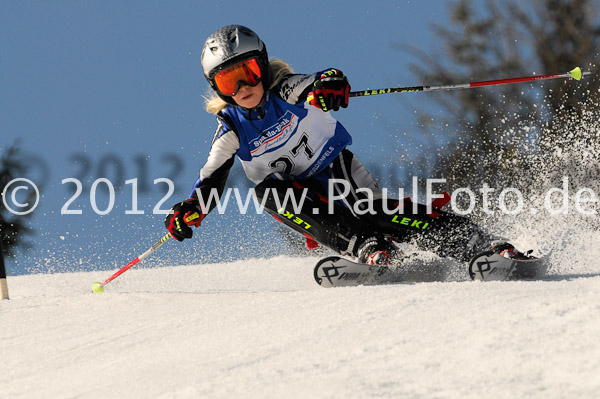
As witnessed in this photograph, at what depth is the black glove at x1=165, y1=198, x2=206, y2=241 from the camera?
405 cm

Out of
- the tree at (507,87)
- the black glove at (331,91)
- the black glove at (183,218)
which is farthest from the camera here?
the tree at (507,87)

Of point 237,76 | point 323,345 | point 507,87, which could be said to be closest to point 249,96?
point 237,76

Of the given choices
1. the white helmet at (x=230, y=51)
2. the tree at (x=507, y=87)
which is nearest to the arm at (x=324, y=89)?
the white helmet at (x=230, y=51)

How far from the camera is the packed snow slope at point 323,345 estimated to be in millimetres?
2006

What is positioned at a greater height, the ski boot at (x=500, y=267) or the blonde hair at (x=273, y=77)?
the blonde hair at (x=273, y=77)

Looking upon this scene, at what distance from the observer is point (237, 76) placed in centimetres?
395

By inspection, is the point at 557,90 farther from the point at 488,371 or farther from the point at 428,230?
the point at 488,371

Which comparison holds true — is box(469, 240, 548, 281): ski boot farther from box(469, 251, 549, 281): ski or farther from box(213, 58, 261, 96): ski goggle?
box(213, 58, 261, 96): ski goggle

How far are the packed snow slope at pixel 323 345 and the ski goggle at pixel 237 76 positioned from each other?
125 cm

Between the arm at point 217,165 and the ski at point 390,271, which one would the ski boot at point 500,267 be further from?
the arm at point 217,165

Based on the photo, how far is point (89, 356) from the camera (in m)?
2.95

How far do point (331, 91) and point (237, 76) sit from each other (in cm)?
57

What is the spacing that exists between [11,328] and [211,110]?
178 cm

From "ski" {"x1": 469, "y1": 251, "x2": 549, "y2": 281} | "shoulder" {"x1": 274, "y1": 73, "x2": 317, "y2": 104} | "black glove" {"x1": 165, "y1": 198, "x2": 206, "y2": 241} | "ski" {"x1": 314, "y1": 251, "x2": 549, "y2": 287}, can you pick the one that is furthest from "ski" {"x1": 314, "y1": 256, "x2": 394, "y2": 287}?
"shoulder" {"x1": 274, "y1": 73, "x2": 317, "y2": 104}
